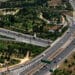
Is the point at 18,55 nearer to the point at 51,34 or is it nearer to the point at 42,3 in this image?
the point at 51,34

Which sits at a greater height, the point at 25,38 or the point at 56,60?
the point at 25,38

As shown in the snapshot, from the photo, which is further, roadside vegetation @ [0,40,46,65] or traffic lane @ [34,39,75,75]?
roadside vegetation @ [0,40,46,65]

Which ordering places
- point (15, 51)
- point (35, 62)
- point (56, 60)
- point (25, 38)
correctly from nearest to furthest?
point (35, 62)
point (56, 60)
point (15, 51)
point (25, 38)

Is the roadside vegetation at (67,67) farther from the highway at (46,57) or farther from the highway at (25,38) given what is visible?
the highway at (25,38)

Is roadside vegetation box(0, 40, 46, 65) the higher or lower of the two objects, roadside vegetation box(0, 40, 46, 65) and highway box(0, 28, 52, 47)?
the lower

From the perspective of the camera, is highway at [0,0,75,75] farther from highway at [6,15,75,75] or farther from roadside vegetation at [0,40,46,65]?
roadside vegetation at [0,40,46,65]

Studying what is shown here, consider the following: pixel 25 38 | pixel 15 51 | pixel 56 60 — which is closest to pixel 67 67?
pixel 56 60

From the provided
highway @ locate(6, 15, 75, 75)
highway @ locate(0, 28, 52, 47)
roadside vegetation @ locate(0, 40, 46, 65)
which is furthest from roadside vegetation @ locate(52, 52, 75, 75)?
highway @ locate(0, 28, 52, 47)

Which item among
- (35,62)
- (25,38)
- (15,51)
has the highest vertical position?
(25,38)

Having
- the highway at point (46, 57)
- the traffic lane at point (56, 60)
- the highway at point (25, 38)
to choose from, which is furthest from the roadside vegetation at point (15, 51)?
the traffic lane at point (56, 60)

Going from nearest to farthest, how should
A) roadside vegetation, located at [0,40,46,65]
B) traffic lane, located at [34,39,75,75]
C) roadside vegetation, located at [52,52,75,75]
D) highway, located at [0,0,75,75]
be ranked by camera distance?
roadside vegetation, located at [52,52,75,75], traffic lane, located at [34,39,75,75], highway, located at [0,0,75,75], roadside vegetation, located at [0,40,46,65]

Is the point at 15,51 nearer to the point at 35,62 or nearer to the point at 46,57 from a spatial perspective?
the point at 35,62
